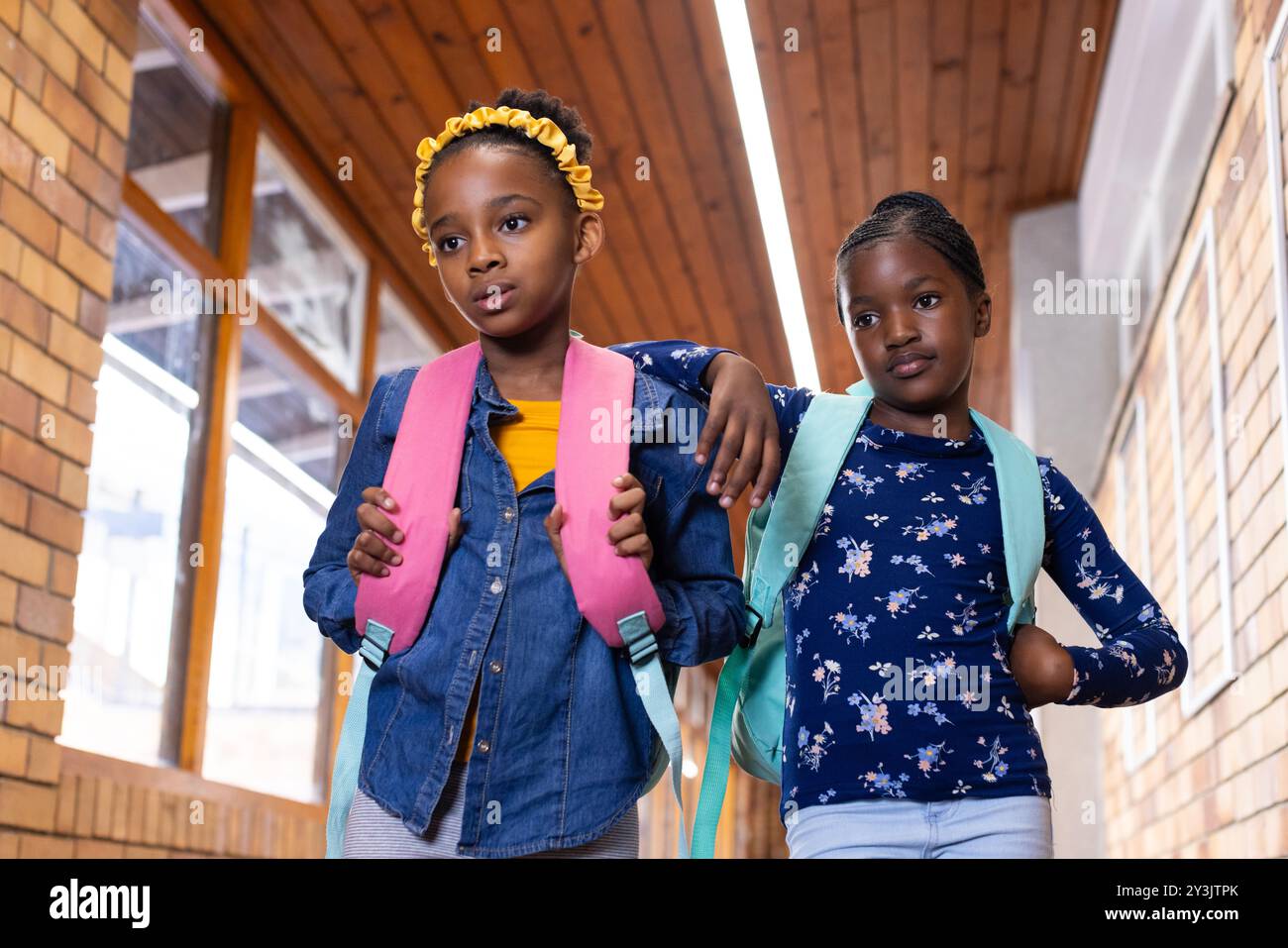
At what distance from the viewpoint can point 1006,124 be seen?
5.68 m

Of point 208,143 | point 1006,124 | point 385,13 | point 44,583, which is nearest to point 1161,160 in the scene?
point 1006,124

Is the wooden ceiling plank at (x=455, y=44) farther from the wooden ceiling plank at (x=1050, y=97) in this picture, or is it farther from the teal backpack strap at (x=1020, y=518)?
the teal backpack strap at (x=1020, y=518)

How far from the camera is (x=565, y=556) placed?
1540mm

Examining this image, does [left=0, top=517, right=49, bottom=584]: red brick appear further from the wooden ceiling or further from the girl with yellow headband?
the wooden ceiling

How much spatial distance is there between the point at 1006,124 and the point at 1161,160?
2.41ft

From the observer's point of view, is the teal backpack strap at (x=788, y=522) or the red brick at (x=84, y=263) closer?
the teal backpack strap at (x=788, y=522)

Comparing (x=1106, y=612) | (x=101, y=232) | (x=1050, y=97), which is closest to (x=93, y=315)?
(x=101, y=232)

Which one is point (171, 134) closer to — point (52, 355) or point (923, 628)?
point (52, 355)

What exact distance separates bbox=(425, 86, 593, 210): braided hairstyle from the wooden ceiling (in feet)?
9.94

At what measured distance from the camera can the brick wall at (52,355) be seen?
3.23 meters

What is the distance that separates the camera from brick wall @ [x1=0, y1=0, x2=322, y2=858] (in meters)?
3.23

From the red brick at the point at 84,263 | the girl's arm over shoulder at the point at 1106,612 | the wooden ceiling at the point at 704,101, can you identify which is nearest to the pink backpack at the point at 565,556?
the girl's arm over shoulder at the point at 1106,612

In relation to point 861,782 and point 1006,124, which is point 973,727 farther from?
point 1006,124

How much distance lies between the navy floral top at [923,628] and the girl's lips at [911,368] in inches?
3.6
